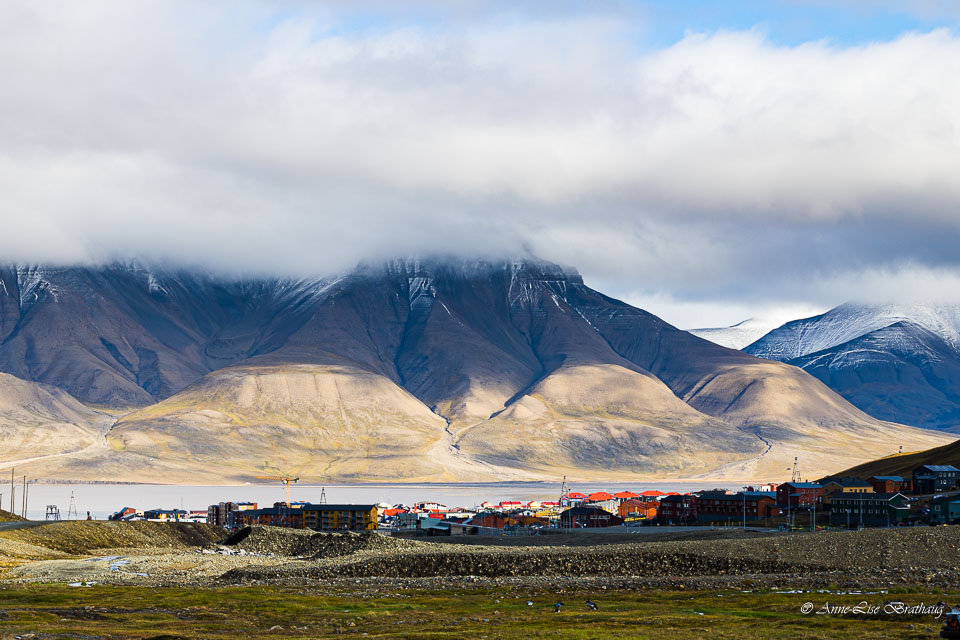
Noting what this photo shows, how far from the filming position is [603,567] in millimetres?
116125

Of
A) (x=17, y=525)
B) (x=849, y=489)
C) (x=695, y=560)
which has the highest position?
(x=849, y=489)

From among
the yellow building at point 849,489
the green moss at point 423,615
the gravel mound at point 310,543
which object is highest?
the yellow building at point 849,489

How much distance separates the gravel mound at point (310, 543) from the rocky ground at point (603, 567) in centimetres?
478

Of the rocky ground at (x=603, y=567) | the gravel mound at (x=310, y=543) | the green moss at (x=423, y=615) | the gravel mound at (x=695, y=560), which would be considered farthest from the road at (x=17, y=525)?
the green moss at (x=423, y=615)

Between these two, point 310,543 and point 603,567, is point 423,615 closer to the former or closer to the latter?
point 603,567

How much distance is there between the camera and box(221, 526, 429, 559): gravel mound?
147 meters

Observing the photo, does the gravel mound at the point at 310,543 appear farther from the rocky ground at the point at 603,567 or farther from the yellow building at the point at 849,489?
the yellow building at the point at 849,489

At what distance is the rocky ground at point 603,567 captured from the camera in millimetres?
103750

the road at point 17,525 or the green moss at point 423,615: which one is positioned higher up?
the road at point 17,525

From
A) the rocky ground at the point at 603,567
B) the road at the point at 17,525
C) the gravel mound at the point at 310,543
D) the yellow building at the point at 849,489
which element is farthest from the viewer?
the yellow building at the point at 849,489

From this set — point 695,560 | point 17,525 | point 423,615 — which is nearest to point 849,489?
point 695,560

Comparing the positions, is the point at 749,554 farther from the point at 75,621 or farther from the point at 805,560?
the point at 75,621

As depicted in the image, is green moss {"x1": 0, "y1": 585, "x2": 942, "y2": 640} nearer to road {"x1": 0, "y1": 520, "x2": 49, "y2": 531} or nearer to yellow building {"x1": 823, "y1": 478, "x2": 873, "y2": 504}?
road {"x1": 0, "y1": 520, "x2": 49, "y2": 531}

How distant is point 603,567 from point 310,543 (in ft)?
160
